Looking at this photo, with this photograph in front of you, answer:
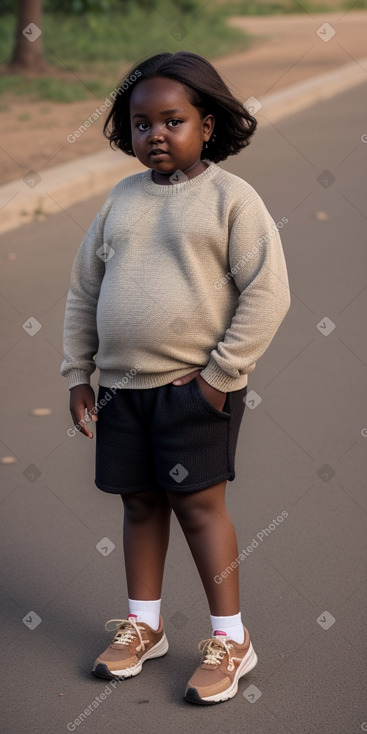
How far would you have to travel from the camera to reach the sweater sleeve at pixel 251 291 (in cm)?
305

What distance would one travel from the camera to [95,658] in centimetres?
349

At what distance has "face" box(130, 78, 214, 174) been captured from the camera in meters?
3.04

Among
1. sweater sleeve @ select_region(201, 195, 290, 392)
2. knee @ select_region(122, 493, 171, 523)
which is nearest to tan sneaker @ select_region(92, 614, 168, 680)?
knee @ select_region(122, 493, 171, 523)

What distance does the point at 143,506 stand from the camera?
3.36 m

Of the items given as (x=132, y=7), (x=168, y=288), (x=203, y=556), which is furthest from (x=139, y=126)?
(x=132, y=7)

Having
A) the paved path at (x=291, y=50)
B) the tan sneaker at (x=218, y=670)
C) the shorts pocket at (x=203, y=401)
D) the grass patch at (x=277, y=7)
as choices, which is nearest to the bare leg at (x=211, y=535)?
the tan sneaker at (x=218, y=670)

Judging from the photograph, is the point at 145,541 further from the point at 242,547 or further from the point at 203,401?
the point at 242,547

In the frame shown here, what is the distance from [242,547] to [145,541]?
83 centimetres

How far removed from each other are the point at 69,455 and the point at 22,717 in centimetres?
197

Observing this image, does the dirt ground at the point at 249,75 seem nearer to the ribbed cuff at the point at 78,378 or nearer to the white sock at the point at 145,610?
the ribbed cuff at the point at 78,378

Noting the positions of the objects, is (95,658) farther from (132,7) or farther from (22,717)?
(132,7)

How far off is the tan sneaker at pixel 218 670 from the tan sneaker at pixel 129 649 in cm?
19

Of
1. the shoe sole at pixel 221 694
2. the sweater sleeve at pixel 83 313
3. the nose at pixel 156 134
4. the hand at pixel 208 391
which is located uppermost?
the nose at pixel 156 134

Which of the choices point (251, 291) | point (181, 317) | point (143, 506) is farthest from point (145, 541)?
point (251, 291)
